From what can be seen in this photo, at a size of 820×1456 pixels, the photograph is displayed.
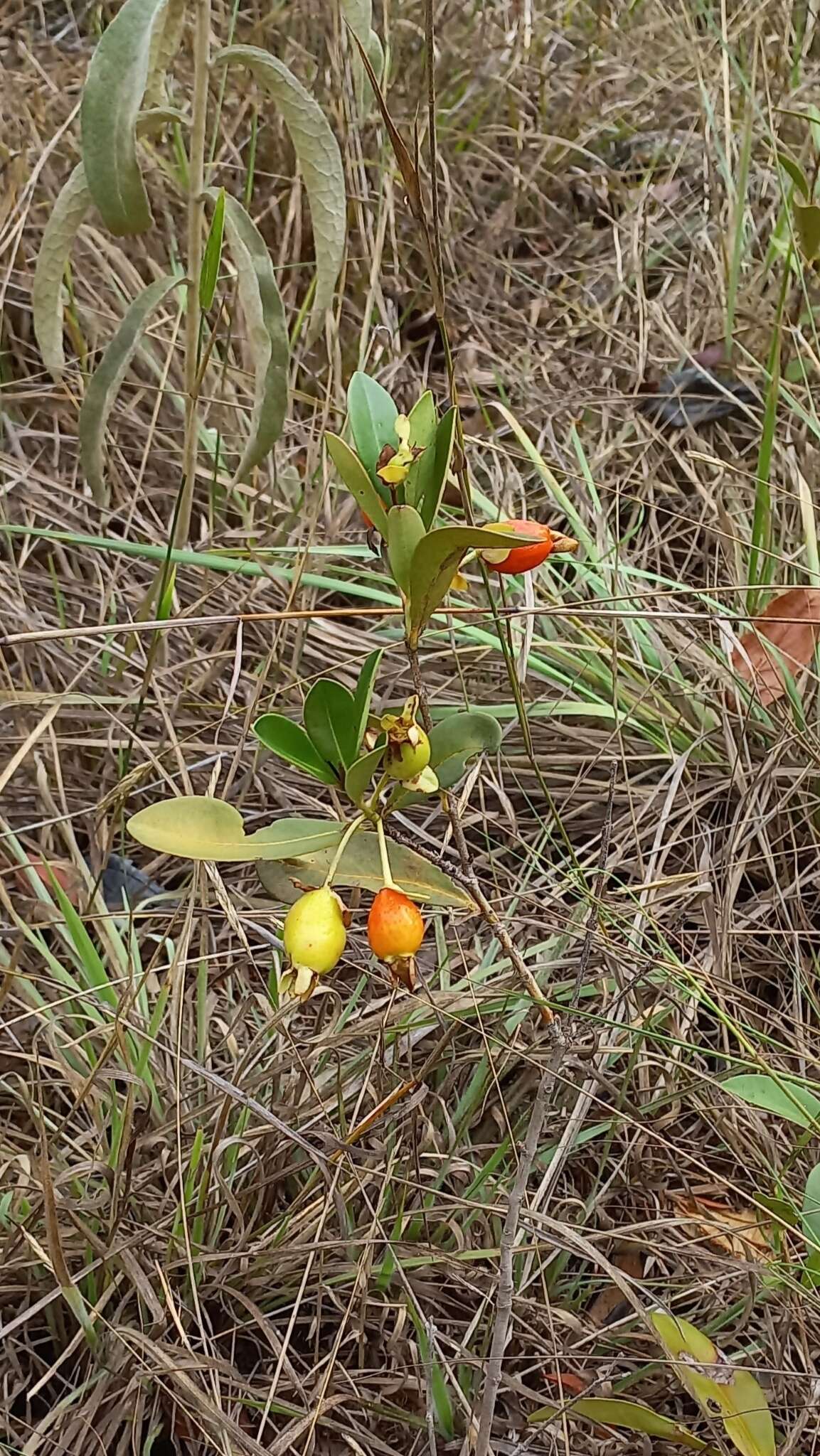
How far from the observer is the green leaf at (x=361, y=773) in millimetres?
593

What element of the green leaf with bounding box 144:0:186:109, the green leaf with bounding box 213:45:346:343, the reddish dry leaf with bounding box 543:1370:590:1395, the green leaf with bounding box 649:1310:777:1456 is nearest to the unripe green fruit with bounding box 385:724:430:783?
the green leaf with bounding box 649:1310:777:1456

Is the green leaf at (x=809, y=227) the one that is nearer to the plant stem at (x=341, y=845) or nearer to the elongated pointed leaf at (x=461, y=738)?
the elongated pointed leaf at (x=461, y=738)

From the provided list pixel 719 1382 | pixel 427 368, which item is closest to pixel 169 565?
pixel 719 1382

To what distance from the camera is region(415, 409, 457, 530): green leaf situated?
60 cm

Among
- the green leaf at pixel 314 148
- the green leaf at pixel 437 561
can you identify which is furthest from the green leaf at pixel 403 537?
the green leaf at pixel 314 148

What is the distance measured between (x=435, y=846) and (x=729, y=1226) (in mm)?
445

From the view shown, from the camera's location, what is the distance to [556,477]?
1.59 m

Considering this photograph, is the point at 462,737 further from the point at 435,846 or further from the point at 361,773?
the point at 435,846

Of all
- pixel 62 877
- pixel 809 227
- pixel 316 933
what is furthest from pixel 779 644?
pixel 316 933

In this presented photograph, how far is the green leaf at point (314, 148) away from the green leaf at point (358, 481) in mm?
559

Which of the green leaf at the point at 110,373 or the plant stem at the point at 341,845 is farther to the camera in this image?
the green leaf at the point at 110,373

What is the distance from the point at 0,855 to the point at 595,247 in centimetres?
145

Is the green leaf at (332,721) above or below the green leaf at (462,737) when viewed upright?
above

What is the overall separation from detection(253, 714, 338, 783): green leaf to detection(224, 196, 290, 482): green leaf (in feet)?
1.75
